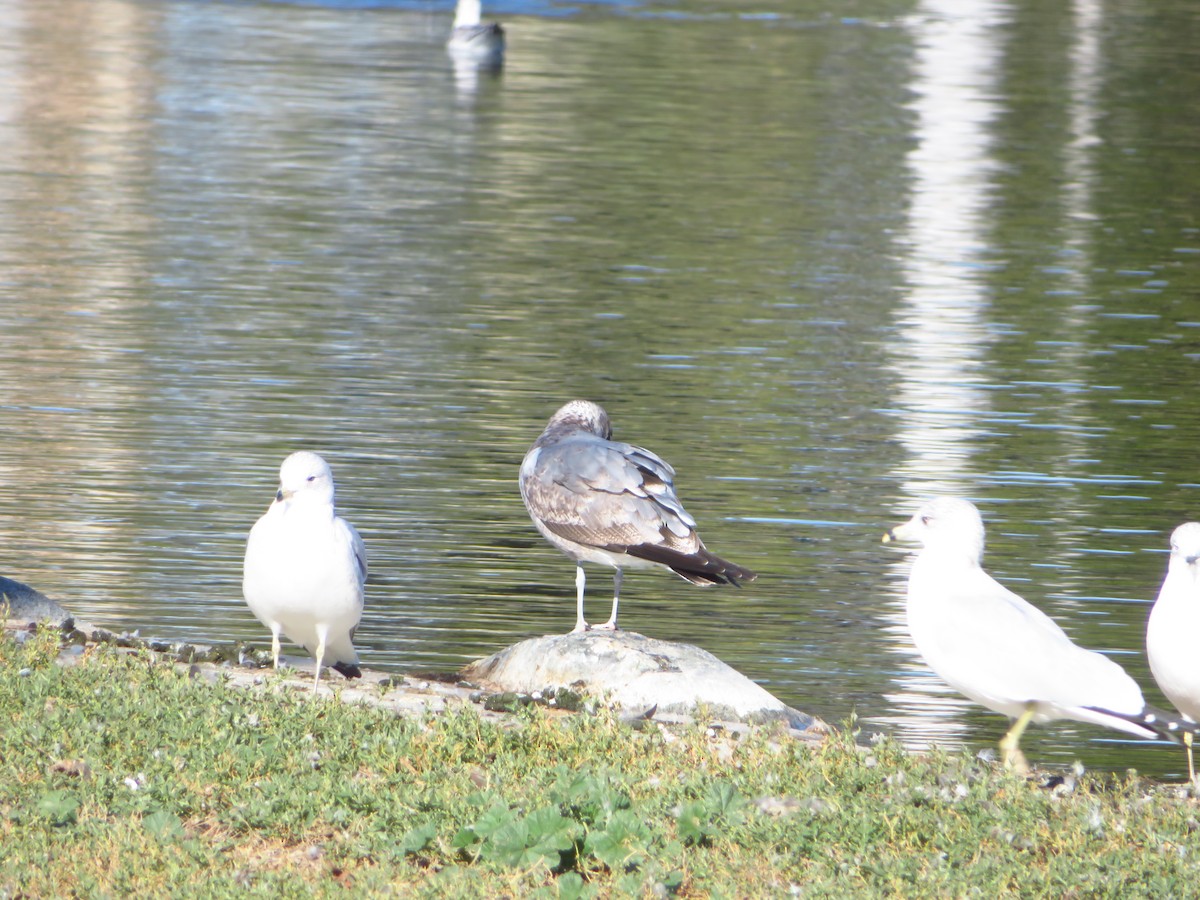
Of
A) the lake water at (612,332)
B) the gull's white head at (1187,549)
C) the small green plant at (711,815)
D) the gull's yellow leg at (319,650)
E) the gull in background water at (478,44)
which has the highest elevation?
the gull's white head at (1187,549)

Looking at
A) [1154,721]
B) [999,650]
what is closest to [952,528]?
[999,650]

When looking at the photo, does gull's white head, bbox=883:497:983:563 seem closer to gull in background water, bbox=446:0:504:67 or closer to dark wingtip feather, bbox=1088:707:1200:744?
dark wingtip feather, bbox=1088:707:1200:744

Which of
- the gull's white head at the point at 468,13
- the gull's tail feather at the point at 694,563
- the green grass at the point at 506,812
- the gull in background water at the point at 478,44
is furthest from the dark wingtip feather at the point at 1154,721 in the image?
the gull's white head at the point at 468,13

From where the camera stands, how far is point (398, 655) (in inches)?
425

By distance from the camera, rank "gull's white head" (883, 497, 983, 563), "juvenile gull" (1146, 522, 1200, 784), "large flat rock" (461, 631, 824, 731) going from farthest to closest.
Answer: "large flat rock" (461, 631, 824, 731) → "gull's white head" (883, 497, 983, 563) → "juvenile gull" (1146, 522, 1200, 784)

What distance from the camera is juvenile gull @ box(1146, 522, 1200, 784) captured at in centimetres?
841

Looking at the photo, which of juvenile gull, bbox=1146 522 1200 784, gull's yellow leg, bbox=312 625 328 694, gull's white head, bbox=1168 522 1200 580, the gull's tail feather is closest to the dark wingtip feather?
juvenile gull, bbox=1146 522 1200 784

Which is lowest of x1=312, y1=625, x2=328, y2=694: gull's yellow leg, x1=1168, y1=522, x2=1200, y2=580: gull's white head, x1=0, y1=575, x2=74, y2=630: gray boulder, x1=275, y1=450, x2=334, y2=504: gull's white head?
x1=0, y1=575, x2=74, y2=630: gray boulder

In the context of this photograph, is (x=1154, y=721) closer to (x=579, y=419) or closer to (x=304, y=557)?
(x=304, y=557)

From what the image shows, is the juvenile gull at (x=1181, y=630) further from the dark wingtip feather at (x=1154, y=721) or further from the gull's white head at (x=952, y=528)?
the gull's white head at (x=952, y=528)

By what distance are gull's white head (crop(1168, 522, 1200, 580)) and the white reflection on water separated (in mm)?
1681

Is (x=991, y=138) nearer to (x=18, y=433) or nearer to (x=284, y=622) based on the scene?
(x=18, y=433)

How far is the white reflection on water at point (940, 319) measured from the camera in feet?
35.5

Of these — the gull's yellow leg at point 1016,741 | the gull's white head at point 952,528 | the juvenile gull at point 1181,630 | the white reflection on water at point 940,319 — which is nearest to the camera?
the gull's yellow leg at point 1016,741
